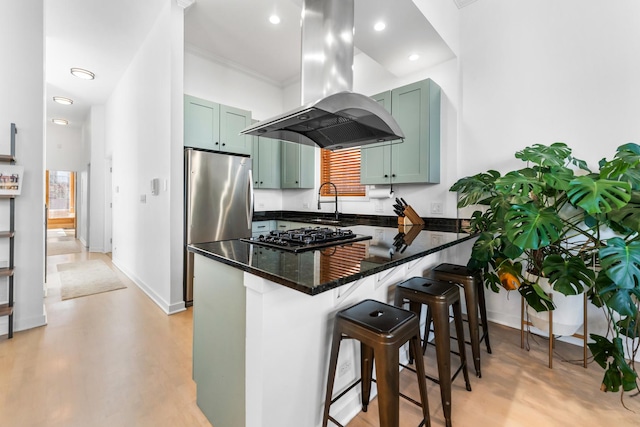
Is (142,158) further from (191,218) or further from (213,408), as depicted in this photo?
(213,408)

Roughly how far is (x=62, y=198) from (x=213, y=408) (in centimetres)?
1210

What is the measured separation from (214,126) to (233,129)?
27cm

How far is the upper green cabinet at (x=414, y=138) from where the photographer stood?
2750 millimetres

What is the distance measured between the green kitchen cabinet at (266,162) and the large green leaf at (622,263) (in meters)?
3.69

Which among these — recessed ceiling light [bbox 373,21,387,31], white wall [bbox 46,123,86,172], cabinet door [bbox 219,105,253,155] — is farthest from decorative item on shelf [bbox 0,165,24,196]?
white wall [bbox 46,123,86,172]

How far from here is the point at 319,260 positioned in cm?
123

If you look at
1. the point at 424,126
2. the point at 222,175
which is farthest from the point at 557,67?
the point at 222,175

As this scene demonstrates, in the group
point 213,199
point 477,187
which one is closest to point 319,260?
point 477,187

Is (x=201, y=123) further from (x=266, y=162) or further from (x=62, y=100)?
(x=62, y=100)

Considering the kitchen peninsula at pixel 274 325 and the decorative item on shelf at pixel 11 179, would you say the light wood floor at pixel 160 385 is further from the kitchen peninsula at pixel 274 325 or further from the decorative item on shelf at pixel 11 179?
the decorative item on shelf at pixel 11 179

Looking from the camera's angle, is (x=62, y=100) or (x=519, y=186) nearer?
(x=519, y=186)

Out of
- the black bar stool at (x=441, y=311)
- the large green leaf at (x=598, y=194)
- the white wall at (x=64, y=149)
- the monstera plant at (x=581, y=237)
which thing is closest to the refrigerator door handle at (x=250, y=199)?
the black bar stool at (x=441, y=311)

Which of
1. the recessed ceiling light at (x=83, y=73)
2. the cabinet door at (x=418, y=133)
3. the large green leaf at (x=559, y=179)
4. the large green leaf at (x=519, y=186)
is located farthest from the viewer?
the recessed ceiling light at (x=83, y=73)

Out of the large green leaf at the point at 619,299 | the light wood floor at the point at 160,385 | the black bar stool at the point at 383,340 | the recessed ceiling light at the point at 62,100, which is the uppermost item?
the recessed ceiling light at the point at 62,100
